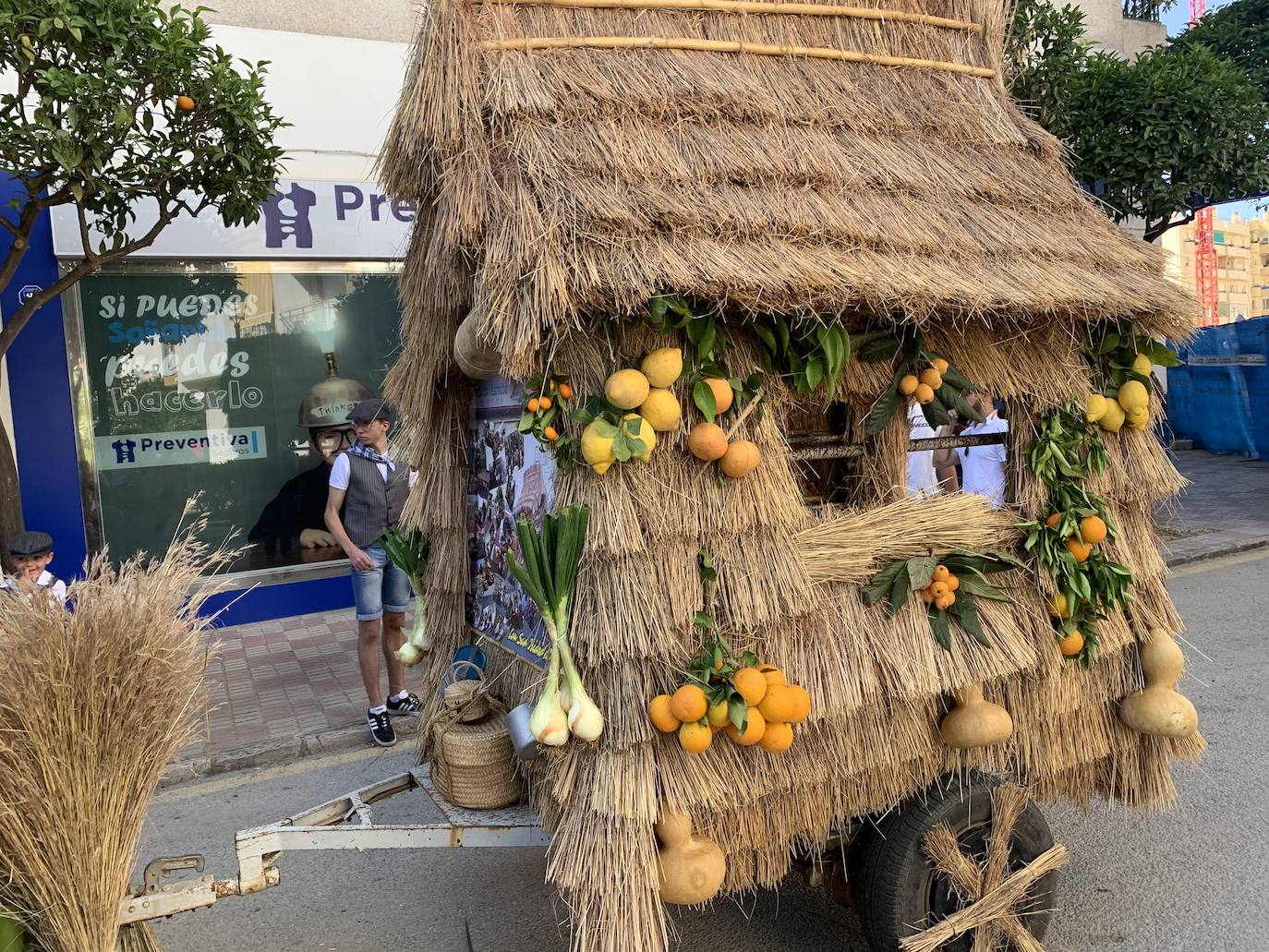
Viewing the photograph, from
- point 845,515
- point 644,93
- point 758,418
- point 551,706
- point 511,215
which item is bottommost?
point 551,706

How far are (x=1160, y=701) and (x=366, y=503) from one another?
447 cm

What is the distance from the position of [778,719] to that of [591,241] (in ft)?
4.66

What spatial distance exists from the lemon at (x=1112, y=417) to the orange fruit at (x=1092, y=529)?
1.21 ft

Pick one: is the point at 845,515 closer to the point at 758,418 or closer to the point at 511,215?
the point at 758,418

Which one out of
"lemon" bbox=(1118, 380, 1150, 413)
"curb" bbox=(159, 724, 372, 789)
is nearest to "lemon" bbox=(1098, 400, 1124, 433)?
"lemon" bbox=(1118, 380, 1150, 413)

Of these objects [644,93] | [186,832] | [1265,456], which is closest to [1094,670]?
[644,93]

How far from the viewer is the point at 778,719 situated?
264 centimetres

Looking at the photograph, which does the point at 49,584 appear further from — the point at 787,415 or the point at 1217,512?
the point at 1217,512

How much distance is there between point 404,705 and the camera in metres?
6.11

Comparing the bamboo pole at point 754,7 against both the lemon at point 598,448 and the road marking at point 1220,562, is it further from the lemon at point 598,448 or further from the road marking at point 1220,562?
the road marking at point 1220,562

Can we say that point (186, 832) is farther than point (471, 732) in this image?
Yes

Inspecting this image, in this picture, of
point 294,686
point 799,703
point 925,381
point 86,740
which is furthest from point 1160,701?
point 294,686

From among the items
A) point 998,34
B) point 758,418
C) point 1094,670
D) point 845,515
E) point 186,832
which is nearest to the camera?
point 758,418

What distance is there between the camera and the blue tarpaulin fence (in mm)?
16828
